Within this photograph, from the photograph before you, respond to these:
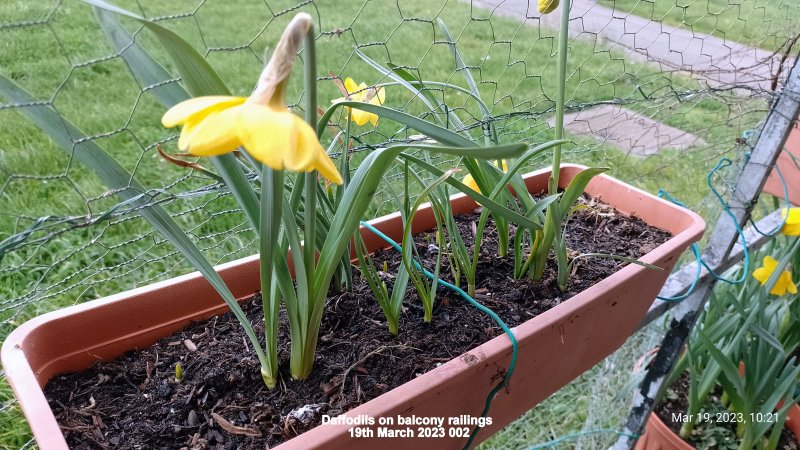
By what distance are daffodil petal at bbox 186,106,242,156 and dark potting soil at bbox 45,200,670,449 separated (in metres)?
0.30

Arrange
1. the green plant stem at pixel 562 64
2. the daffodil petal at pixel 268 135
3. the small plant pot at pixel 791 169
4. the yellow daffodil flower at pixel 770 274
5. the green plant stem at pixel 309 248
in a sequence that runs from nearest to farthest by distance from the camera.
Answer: the daffodil petal at pixel 268 135 → the green plant stem at pixel 309 248 → the green plant stem at pixel 562 64 → the yellow daffodil flower at pixel 770 274 → the small plant pot at pixel 791 169

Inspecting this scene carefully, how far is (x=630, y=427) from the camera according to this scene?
118cm

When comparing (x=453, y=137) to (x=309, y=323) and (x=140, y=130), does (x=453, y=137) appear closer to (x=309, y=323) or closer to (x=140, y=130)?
(x=309, y=323)

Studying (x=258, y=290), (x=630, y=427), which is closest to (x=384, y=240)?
(x=258, y=290)

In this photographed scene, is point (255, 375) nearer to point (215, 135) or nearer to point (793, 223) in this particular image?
point (215, 135)

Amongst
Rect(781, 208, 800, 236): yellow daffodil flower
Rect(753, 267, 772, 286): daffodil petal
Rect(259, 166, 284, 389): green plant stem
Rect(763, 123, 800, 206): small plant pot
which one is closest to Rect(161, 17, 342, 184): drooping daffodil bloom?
Rect(259, 166, 284, 389): green plant stem

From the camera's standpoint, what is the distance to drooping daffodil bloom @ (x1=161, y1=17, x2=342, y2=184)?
29 centimetres

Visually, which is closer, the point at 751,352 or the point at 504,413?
the point at 504,413

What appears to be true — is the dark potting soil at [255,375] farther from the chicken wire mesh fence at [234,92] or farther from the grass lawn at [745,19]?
the grass lawn at [745,19]

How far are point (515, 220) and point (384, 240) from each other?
0.85ft

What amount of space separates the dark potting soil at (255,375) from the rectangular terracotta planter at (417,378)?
0.07 feet

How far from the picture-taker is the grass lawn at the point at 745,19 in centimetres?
128

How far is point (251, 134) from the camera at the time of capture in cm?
30

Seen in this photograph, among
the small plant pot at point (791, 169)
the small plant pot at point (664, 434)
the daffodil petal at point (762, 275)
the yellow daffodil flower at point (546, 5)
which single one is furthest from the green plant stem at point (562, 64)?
the small plant pot at point (791, 169)
